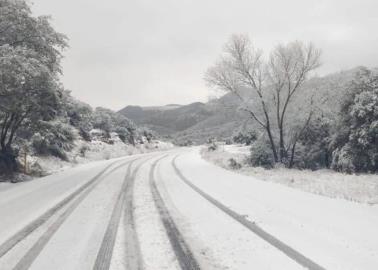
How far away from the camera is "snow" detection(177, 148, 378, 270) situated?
5.76 m

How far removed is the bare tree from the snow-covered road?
1966cm

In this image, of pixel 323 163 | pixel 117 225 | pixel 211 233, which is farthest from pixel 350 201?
pixel 323 163

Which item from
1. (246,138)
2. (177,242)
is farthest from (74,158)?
(246,138)

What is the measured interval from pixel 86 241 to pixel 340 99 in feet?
90.1

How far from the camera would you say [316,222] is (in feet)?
26.4

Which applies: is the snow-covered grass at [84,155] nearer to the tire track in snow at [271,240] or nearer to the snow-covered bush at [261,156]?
the snow-covered bush at [261,156]

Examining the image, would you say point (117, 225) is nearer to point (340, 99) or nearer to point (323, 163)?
point (340, 99)

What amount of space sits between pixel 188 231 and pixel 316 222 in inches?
104

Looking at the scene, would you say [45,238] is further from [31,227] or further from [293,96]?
[293,96]

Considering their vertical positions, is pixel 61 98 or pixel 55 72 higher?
pixel 55 72

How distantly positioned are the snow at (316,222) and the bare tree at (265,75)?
19.4 m

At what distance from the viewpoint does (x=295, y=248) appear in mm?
6133

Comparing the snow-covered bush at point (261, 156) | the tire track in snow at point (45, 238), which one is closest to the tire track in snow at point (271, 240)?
the tire track in snow at point (45, 238)

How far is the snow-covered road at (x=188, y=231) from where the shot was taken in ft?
18.7
